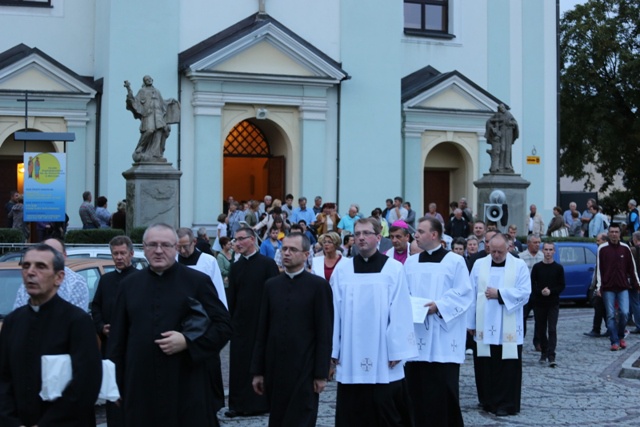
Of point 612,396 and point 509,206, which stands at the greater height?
point 509,206

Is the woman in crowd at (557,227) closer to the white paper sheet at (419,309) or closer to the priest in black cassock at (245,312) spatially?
the priest in black cassock at (245,312)

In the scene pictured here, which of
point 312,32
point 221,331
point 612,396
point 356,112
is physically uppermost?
point 312,32

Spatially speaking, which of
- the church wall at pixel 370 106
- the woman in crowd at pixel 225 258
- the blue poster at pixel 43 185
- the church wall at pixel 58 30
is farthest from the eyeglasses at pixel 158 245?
the church wall at pixel 370 106

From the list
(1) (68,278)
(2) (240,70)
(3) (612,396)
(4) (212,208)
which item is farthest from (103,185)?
(1) (68,278)

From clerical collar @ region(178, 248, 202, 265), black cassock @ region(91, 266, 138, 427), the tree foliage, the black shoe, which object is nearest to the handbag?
black cassock @ region(91, 266, 138, 427)

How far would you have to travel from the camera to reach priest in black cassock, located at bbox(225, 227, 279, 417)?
12.0 m

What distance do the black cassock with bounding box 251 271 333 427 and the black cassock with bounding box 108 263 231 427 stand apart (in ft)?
4.86

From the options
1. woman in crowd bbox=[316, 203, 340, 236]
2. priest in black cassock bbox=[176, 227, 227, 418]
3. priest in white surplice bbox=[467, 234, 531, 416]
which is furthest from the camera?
→ woman in crowd bbox=[316, 203, 340, 236]

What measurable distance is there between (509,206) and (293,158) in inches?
243

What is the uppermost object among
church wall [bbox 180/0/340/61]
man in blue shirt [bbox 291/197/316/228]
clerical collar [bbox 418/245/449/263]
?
church wall [bbox 180/0/340/61]

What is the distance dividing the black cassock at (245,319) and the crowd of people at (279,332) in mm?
15

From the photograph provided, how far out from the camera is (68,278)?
8539 millimetres

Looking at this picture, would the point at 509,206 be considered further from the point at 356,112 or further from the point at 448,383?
the point at 448,383

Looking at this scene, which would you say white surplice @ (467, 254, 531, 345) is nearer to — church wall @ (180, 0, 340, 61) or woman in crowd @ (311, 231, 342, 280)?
woman in crowd @ (311, 231, 342, 280)
